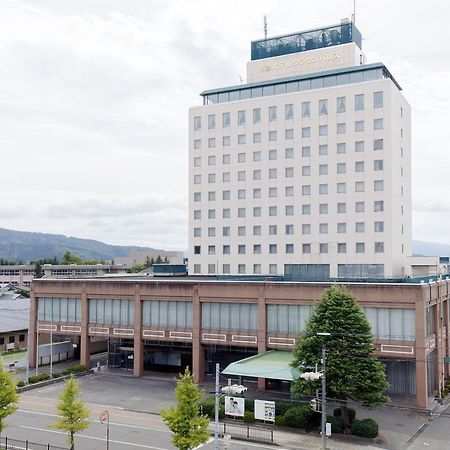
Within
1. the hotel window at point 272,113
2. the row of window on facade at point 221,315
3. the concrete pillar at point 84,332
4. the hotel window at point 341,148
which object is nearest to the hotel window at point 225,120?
the hotel window at point 272,113

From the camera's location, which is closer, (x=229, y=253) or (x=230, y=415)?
(x=230, y=415)

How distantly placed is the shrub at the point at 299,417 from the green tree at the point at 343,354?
5.03 ft

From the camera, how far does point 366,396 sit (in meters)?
40.4

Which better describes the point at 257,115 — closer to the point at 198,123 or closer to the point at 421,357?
the point at 198,123

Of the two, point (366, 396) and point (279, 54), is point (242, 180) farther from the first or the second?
point (366, 396)

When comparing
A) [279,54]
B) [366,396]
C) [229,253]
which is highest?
[279,54]

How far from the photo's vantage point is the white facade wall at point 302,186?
73500 millimetres

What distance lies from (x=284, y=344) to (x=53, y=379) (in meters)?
23.8

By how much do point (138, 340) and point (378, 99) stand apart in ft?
138

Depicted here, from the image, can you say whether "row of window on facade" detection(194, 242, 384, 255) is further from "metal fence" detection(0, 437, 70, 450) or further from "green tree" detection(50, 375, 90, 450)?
"metal fence" detection(0, 437, 70, 450)

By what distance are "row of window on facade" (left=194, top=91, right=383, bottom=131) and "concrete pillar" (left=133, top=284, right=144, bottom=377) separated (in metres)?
30.8

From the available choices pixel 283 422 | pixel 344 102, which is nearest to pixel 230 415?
pixel 283 422

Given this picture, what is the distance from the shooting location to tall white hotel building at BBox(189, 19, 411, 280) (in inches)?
2894

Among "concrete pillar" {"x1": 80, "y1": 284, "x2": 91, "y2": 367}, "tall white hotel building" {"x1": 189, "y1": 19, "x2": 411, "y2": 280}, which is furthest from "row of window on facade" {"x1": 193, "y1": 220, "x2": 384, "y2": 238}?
"concrete pillar" {"x1": 80, "y1": 284, "x2": 91, "y2": 367}
